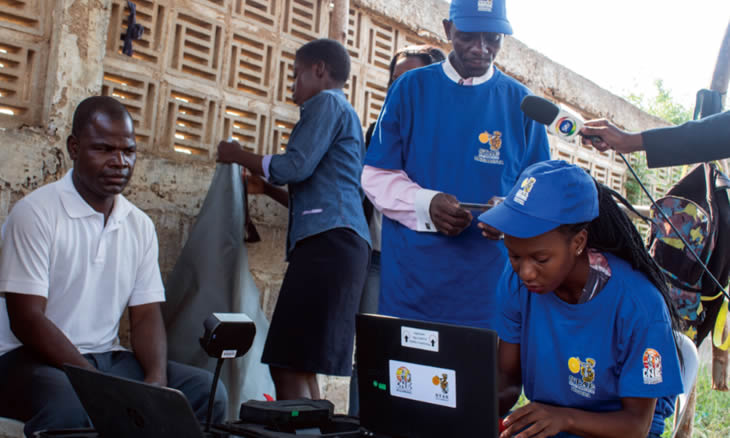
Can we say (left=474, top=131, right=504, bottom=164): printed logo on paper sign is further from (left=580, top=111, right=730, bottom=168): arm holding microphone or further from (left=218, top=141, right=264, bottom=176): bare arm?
(left=218, top=141, right=264, bottom=176): bare arm

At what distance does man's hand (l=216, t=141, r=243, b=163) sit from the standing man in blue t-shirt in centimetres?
81

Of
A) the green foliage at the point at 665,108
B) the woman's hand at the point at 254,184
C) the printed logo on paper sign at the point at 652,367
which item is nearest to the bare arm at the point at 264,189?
the woman's hand at the point at 254,184

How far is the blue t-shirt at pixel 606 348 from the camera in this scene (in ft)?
5.56

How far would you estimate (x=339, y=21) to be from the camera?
3738 mm

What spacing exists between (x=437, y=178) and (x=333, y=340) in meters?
0.79

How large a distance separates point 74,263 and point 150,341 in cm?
39

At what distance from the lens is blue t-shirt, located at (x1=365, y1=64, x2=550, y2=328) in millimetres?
2240

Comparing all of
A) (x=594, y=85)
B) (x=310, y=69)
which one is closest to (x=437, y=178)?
(x=310, y=69)

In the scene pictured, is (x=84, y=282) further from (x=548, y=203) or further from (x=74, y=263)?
(x=548, y=203)

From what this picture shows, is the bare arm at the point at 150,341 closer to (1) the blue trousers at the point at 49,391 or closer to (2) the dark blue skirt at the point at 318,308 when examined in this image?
(1) the blue trousers at the point at 49,391

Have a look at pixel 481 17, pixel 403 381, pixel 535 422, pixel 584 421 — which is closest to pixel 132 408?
pixel 403 381

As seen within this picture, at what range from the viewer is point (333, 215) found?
2.76m

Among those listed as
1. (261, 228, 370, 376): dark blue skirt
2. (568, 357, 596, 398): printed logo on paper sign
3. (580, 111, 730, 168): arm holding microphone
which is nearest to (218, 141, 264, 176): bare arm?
(261, 228, 370, 376): dark blue skirt

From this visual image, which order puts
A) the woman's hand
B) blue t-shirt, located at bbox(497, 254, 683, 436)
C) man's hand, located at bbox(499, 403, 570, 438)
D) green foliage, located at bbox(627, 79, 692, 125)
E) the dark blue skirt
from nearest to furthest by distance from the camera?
man's hand, located at bbox(499, 403, 570, 438)
blue t-shirt, located at bbox(497, 254, 683, 436)
the dark blue skirt
the woman's hand
green foliage, located at bbox(627, 79, 692, 125)
